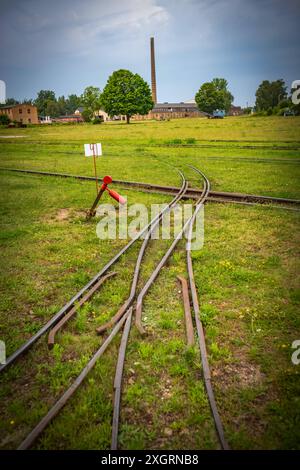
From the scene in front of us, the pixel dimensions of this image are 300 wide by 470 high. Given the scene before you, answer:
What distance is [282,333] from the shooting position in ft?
14.8

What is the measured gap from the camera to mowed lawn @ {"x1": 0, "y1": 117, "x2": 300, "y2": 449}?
10.6 ft

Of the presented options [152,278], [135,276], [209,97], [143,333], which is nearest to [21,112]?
[209,97]

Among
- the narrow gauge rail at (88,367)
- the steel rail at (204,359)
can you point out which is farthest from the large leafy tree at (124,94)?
the steel rail at (204,359)

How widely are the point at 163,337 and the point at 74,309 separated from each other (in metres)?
1.53

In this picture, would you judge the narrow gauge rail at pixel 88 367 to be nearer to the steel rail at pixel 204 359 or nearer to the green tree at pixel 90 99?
the steel rail at pixel 204 359

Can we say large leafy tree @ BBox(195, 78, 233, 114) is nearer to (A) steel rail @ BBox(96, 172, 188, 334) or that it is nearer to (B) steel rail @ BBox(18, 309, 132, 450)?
(A) steel rail @ BBox(96, 172, 188, 334)

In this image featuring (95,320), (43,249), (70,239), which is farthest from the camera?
(70,239)

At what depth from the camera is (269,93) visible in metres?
132

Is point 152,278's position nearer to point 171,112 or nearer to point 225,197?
point 225,197

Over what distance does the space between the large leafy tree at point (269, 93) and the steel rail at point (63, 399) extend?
14347 centimetres

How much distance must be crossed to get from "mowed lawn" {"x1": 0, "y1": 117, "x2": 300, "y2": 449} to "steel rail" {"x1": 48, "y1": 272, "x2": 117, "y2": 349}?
0.10 meters
